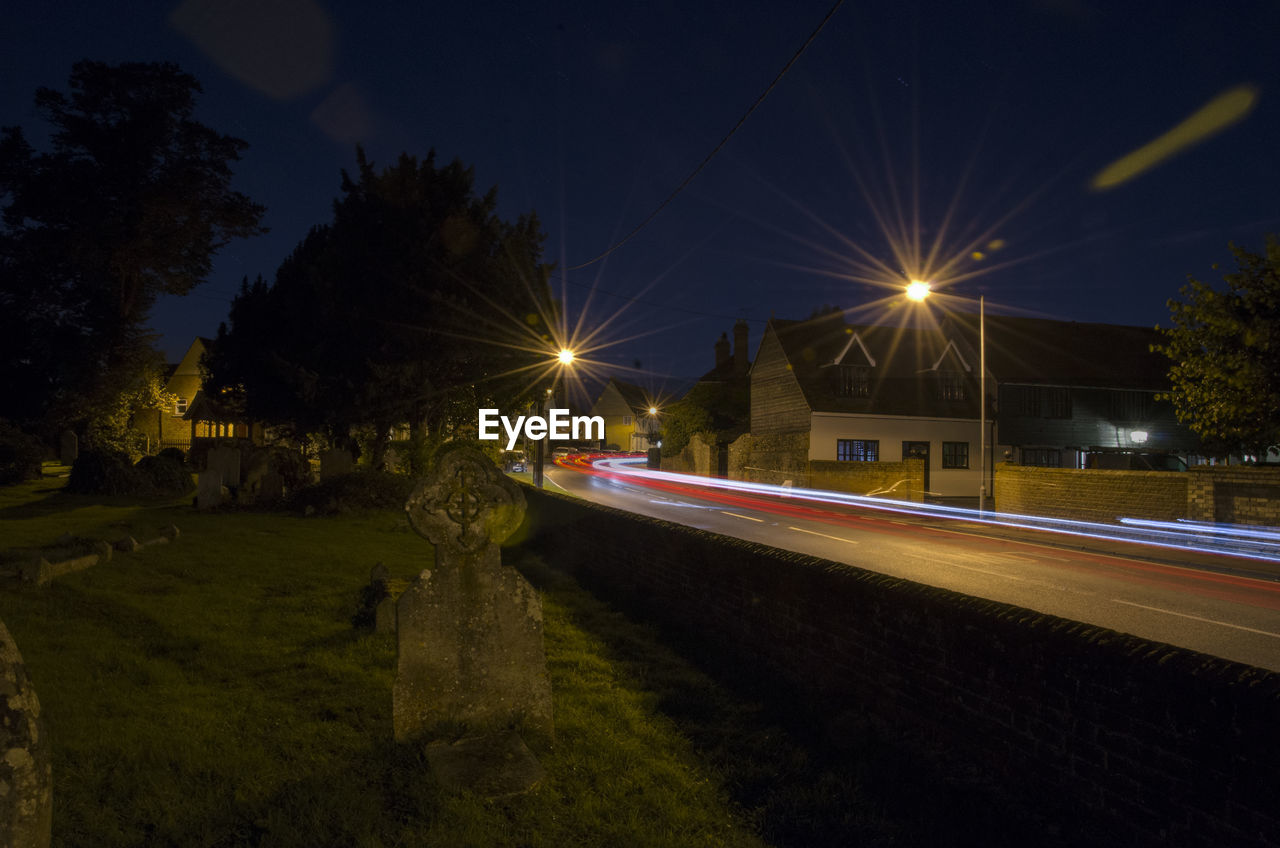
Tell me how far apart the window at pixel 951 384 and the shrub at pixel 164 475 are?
108 feet

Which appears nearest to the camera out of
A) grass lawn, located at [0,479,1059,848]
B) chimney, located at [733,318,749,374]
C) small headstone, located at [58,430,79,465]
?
grass lawn, located at [0,479,1059,848]

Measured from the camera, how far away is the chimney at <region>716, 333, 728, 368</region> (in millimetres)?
55906

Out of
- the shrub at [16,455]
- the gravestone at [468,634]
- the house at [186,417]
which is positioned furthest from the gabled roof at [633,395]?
the gravestone at [468,634]

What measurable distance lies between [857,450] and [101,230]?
32.0m

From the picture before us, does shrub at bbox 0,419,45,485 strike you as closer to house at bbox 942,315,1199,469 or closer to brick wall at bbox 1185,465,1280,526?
brick wall at bbox 1185,465,1280,526

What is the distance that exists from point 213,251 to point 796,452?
26.7 meters

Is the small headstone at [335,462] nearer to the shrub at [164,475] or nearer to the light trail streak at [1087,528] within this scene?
the shrub at [164,475]

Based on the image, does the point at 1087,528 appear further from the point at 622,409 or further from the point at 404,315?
the point at 622,409

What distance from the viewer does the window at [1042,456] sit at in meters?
37.1

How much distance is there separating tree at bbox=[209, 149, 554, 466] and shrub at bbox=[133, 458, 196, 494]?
2966 millimetres

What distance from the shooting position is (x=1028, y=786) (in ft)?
13.9

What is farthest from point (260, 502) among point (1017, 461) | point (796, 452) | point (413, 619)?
point (1017, 461)

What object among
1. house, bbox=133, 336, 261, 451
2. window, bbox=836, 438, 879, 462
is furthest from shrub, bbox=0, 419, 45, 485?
window, bbox=836, 438, 879, 462

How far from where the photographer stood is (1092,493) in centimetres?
2208
